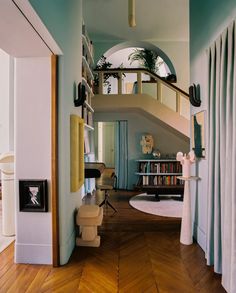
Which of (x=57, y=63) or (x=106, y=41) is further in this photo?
(x=106, y=41)

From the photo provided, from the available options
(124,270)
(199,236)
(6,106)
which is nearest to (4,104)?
(6,106)

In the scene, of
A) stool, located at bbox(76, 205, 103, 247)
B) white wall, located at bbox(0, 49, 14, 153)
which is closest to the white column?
stool, located at bbox(76, 205, 103, 247)

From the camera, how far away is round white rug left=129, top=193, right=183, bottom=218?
4261 millimetres

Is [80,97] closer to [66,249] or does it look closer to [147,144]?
[66,249]

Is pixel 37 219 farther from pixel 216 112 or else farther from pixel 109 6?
pixel 109 6

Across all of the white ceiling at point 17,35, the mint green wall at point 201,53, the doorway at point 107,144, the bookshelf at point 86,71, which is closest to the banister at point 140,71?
the bookshelf at point 86,71

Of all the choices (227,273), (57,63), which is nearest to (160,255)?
(227,273)

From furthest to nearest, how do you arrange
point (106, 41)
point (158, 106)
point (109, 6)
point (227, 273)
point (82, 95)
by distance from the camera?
point (106, 41)
point (158, 106)
point (109, 6)
point (82, 95)
point (227, 273)

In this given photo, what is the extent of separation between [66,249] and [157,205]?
2681 millimetres

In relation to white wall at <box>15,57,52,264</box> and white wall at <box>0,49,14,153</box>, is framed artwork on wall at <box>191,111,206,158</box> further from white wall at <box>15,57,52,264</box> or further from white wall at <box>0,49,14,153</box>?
white wall at <box>0,49,14,153</box>

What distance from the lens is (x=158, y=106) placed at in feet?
18.4

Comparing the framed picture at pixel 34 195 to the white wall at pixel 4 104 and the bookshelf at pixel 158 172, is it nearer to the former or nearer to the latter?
the white wall at pixel 4 104

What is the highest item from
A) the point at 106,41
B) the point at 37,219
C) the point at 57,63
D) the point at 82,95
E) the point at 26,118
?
the point at 106,41

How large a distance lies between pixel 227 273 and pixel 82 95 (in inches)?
97.1
